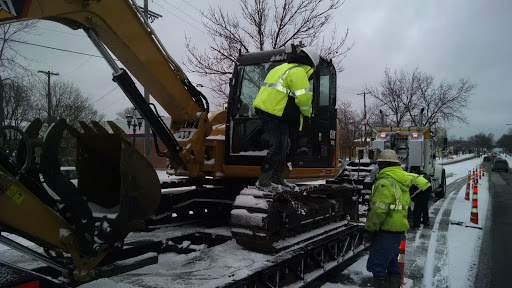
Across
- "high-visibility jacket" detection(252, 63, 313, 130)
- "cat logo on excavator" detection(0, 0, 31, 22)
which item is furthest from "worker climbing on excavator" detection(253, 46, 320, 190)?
"cat logo on excavator" detection(0, 0, 31, 22)

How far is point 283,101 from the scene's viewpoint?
14.4 feet

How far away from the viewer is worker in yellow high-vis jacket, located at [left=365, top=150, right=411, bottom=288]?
4410 millimetres

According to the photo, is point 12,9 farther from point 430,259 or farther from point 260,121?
point 430,259

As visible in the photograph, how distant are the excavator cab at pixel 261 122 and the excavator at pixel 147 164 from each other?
0.01 meters

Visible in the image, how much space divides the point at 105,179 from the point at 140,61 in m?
1.36

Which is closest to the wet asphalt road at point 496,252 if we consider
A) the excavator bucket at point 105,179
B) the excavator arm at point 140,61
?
the excavator arm at point 140,61

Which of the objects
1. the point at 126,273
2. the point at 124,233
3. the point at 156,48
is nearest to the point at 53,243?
the point at 124,233

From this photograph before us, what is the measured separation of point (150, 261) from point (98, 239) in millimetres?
853

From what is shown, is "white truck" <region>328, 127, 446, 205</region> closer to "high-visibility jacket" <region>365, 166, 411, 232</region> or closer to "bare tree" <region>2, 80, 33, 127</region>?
"high-visibility jacket" <region>365, 166, 411, 232</region>

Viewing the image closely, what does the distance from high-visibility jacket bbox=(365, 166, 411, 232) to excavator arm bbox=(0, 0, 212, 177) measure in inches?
88.8

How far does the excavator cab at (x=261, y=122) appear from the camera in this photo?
5371mm

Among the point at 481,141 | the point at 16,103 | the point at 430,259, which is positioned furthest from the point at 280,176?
the point at 481,141

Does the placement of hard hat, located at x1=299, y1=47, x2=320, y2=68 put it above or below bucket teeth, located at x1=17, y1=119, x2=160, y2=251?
above

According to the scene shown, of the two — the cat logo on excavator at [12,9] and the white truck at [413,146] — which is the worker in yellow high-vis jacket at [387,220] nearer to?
the cat logo on excavator at [12,9]
